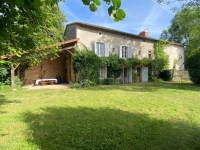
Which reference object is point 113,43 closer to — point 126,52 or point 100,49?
point 100,49

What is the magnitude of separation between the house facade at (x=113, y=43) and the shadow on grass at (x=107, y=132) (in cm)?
1021

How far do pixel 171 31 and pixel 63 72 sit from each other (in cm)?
3097

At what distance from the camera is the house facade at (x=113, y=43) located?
14469mm

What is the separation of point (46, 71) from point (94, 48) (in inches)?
227

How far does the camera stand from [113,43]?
16.5m

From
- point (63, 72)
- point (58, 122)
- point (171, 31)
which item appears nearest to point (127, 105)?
point (58, 122)

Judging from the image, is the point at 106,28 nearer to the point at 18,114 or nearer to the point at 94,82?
the point at 94,82

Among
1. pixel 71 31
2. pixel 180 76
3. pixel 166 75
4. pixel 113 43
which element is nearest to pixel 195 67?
pixel 166 75

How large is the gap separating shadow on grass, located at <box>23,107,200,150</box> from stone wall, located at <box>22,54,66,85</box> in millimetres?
10337

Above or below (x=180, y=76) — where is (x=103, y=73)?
above

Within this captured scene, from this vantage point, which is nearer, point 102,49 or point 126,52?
point 102,49

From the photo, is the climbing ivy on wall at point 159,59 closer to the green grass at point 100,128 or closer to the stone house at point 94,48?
the stone house at point 94,48

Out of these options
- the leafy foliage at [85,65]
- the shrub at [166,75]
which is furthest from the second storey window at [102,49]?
the shrub at [166,75]

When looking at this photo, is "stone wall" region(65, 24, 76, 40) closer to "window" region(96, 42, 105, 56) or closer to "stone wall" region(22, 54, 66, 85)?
"window" region(96, 42, 105, 56)
